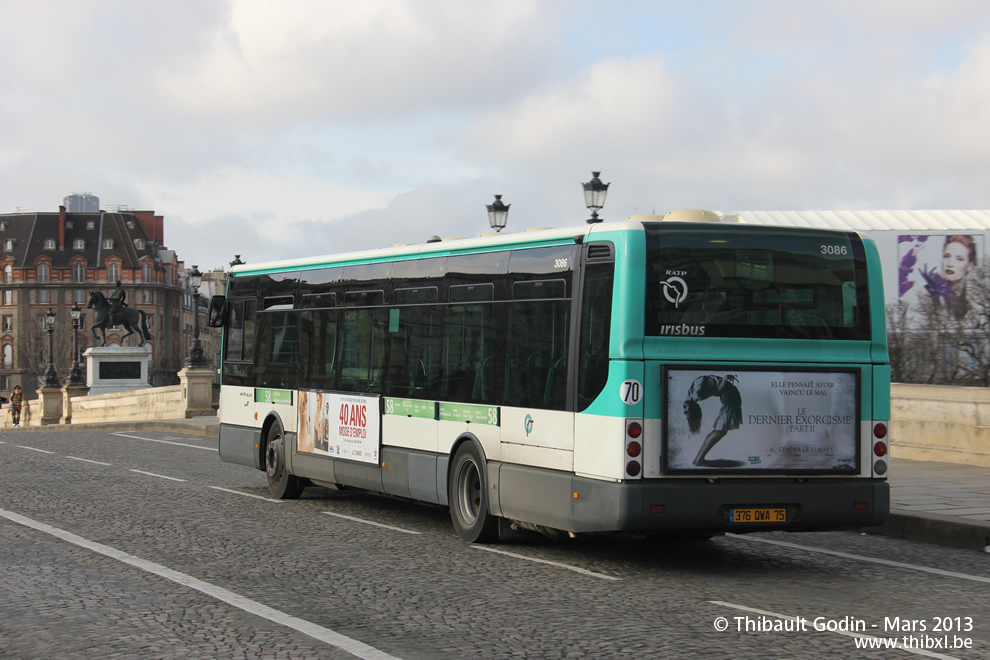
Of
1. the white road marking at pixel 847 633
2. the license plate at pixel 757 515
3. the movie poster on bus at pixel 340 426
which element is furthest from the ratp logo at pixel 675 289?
the movie poster on bus at pixel 340 426

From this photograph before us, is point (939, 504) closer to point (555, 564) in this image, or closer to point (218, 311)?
point (555, 564)

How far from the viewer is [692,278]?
394 inches

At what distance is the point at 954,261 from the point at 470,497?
126 feet

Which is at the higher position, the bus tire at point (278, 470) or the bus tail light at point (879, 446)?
the bus tail light at point (879, 446)

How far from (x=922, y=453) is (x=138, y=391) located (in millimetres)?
35972

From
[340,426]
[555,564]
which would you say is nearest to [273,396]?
[340,426]

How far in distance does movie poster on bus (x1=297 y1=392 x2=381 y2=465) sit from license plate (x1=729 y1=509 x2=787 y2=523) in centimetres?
487

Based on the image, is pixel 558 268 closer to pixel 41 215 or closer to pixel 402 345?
pixel 402 345

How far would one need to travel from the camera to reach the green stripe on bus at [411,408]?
12.6 meters

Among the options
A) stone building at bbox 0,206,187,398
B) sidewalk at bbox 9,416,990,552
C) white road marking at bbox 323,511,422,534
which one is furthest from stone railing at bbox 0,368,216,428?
stone building at bbox 0,206,187,398

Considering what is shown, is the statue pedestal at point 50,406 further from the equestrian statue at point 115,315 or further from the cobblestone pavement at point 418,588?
the cobblestone pavement at point 418,588

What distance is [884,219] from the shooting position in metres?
49.8

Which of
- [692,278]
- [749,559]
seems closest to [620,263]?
[692,278]

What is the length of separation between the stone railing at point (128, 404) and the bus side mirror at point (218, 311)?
82.2 ft
